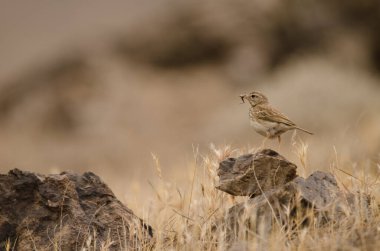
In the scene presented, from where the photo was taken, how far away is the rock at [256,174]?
4855 millimetres

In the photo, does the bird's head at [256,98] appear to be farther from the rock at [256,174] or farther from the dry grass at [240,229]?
the rock at [256,174]

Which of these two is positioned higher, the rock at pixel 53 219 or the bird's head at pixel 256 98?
the bird's head at pixel 256 98

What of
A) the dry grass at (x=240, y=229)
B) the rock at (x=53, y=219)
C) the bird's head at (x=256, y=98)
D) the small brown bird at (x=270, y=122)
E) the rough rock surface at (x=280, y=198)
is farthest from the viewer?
the bird's head at (x=256, y=98)

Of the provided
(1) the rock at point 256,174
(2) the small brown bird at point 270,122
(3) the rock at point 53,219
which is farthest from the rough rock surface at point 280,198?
(2) the small brown bird at point 270,122

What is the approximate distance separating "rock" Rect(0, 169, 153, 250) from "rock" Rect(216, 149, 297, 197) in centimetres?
63

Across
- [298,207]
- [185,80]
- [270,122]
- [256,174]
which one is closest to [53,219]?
[256,174]

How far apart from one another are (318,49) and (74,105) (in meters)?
6.78

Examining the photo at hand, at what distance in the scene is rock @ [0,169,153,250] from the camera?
15.9 ft

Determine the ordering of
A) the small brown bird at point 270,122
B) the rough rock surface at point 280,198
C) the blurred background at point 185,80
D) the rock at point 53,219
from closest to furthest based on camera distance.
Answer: the rough rock surface at point 280,198
the rock at point 53,219
the small brown bird at point 270,122
the blurred background at point 185,80

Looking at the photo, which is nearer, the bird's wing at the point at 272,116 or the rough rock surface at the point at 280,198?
the rough rock surface at the point at 280,198

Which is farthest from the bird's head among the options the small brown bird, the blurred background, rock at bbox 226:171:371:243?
the blurred background

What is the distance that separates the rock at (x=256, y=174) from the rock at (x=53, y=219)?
63 centimetres

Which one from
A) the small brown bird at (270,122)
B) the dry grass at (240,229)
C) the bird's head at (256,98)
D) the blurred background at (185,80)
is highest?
the blurred background at (185,80)

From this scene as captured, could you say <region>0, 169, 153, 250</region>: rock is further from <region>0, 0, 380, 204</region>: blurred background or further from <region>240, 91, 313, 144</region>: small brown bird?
<region>0, 0, 380, 204</region>: blurred background
